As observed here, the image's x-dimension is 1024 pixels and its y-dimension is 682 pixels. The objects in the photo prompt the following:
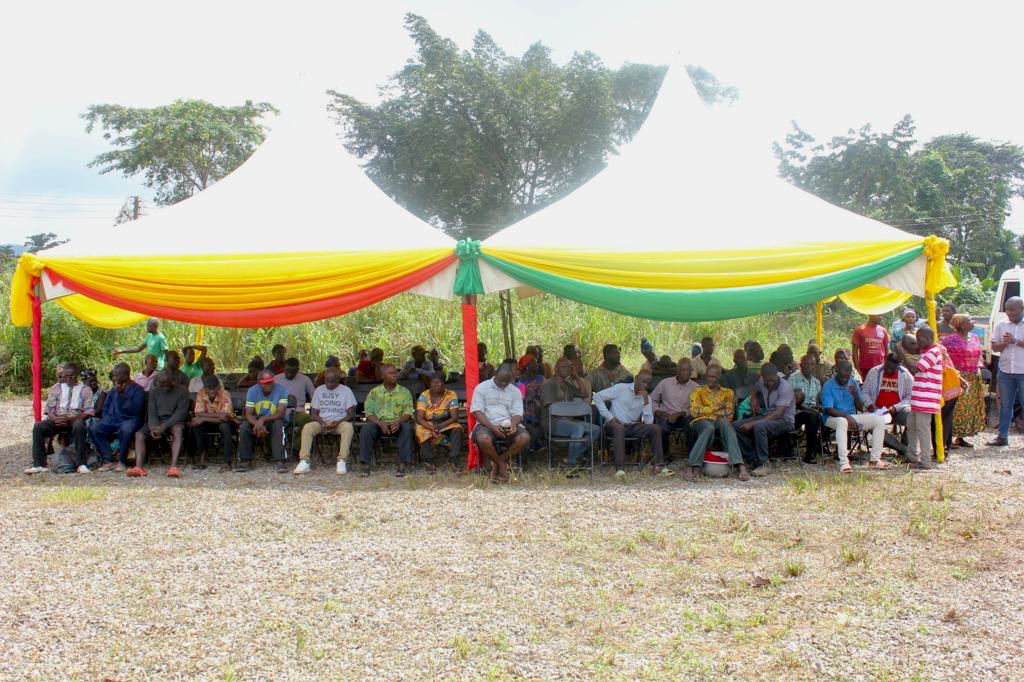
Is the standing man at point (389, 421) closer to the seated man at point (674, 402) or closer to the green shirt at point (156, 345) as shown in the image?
the seated man at point (674, 402)

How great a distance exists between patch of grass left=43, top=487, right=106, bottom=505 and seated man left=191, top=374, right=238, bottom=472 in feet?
4.15

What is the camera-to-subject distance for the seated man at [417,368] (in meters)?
10.2

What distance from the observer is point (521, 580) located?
4594 mm

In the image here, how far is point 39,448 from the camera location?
794 cm

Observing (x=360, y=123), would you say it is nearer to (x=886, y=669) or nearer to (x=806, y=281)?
(x=806, y=281)

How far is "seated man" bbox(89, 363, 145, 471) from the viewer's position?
796 centimetres

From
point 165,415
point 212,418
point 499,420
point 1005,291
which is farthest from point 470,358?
point 1005,291

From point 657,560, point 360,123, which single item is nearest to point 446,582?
point 657,560

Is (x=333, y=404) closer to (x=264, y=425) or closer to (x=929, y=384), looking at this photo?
(x=264, y=425)

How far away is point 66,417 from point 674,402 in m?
5.98

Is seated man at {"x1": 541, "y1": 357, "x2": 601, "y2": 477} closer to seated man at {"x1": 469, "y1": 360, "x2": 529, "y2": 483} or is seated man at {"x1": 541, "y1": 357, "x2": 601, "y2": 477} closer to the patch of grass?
seated man at {"x1": 469, "y1": 360, "x2": 529, "y2": 483}

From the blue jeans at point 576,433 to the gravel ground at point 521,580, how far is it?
0.67 m

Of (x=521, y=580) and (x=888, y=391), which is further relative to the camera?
(x=888, y=391)

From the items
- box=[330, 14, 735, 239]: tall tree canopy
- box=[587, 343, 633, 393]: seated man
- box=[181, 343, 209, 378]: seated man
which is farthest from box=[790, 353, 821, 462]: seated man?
box=[330, 14, 735, 239]: tall tree canopy
